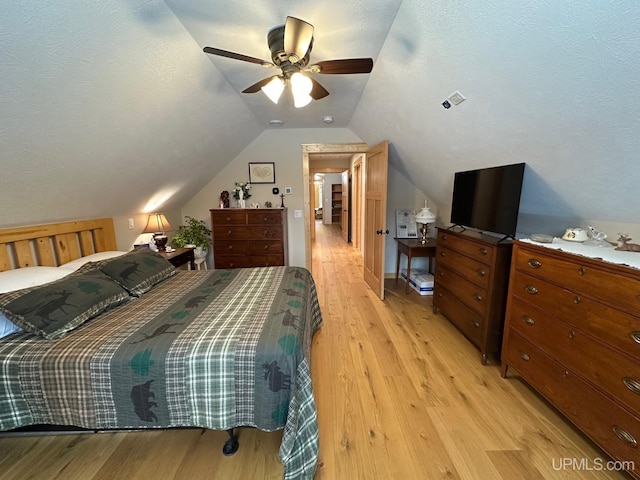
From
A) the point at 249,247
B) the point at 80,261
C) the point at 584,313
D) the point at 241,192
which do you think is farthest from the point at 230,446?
the point at 241,192

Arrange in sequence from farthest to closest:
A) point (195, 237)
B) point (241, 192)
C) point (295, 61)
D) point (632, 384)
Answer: point (241, 192)
point (195, 237)
point (295, 61)
point (632, 384)

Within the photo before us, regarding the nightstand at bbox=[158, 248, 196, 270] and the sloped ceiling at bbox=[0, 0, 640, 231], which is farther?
the nightstand at bbox=[158, 248, 196, 270]

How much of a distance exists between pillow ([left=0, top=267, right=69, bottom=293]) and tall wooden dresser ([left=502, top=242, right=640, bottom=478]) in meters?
3.21

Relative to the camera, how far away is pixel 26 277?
1661mm

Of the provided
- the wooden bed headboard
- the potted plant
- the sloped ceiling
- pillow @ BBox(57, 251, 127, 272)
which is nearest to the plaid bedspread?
pillow @ BBox(57, 251, 127, 272)

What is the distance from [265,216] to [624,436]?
3645 mm

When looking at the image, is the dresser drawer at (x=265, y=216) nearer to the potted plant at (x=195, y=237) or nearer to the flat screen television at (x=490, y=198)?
the potted plant at (x=195, y=237)

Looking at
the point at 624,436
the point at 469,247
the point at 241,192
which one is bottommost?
the point at 624,436

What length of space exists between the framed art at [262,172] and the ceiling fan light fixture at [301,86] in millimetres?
2270

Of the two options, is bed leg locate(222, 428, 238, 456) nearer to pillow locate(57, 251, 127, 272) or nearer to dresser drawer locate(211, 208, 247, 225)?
pillow locate(57, 251, 127, 272)

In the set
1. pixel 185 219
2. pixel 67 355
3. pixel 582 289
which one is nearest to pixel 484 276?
pixel 582 289

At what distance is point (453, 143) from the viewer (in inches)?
89.9

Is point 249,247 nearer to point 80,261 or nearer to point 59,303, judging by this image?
point 80,261

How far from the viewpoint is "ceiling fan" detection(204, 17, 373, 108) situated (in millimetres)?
1413
